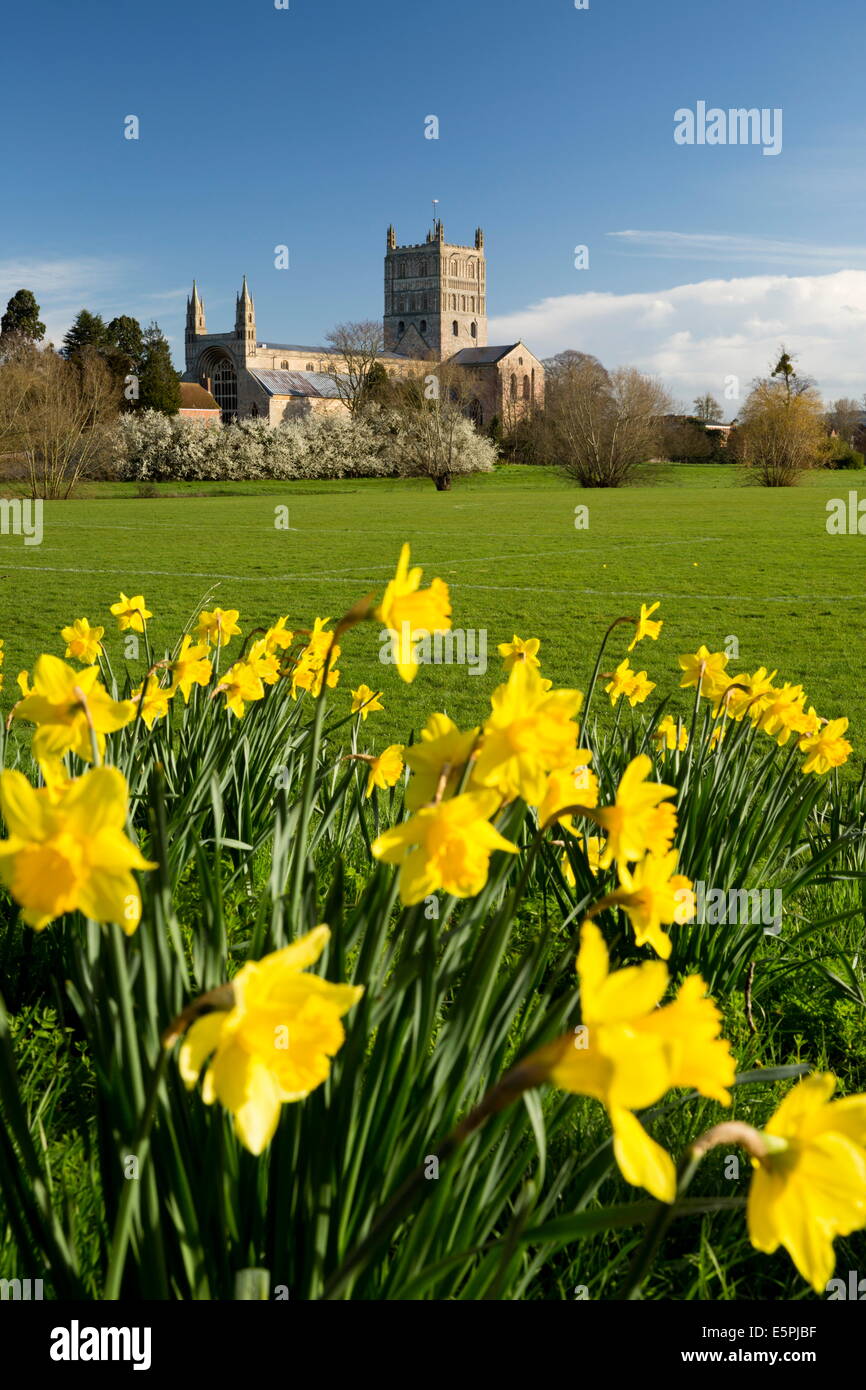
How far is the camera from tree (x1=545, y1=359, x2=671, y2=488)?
3756cm

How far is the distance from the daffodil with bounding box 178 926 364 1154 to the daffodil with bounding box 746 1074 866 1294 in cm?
32

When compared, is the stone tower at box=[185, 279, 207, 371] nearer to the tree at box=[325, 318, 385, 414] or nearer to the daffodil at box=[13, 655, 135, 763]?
the tree at box=[325, 318, 385, 414]

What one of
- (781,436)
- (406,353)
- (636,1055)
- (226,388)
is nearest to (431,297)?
(406,353)

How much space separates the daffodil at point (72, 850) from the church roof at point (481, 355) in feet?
262

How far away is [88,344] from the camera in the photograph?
5444cm

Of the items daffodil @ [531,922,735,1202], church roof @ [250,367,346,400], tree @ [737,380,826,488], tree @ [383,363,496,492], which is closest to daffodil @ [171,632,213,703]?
daffodil @ [531,922,735,1202]

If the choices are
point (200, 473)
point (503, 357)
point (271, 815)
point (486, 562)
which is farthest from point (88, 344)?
point (271, 815)

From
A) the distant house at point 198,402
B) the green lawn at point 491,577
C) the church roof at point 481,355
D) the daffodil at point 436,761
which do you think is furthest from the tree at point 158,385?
the daffodil at point 436,761

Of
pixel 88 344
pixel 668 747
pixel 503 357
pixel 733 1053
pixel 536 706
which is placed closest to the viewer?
pixel 536 706

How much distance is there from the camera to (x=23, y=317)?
5484 centimetres

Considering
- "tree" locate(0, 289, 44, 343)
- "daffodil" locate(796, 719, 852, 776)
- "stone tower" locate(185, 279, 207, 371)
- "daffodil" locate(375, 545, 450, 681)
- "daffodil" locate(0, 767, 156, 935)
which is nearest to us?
"daffodil" locate(0, 767, 156, 935)

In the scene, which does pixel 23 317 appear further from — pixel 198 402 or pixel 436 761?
pixel 436 761

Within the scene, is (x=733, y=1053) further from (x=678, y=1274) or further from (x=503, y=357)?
(x=503, y=357)
